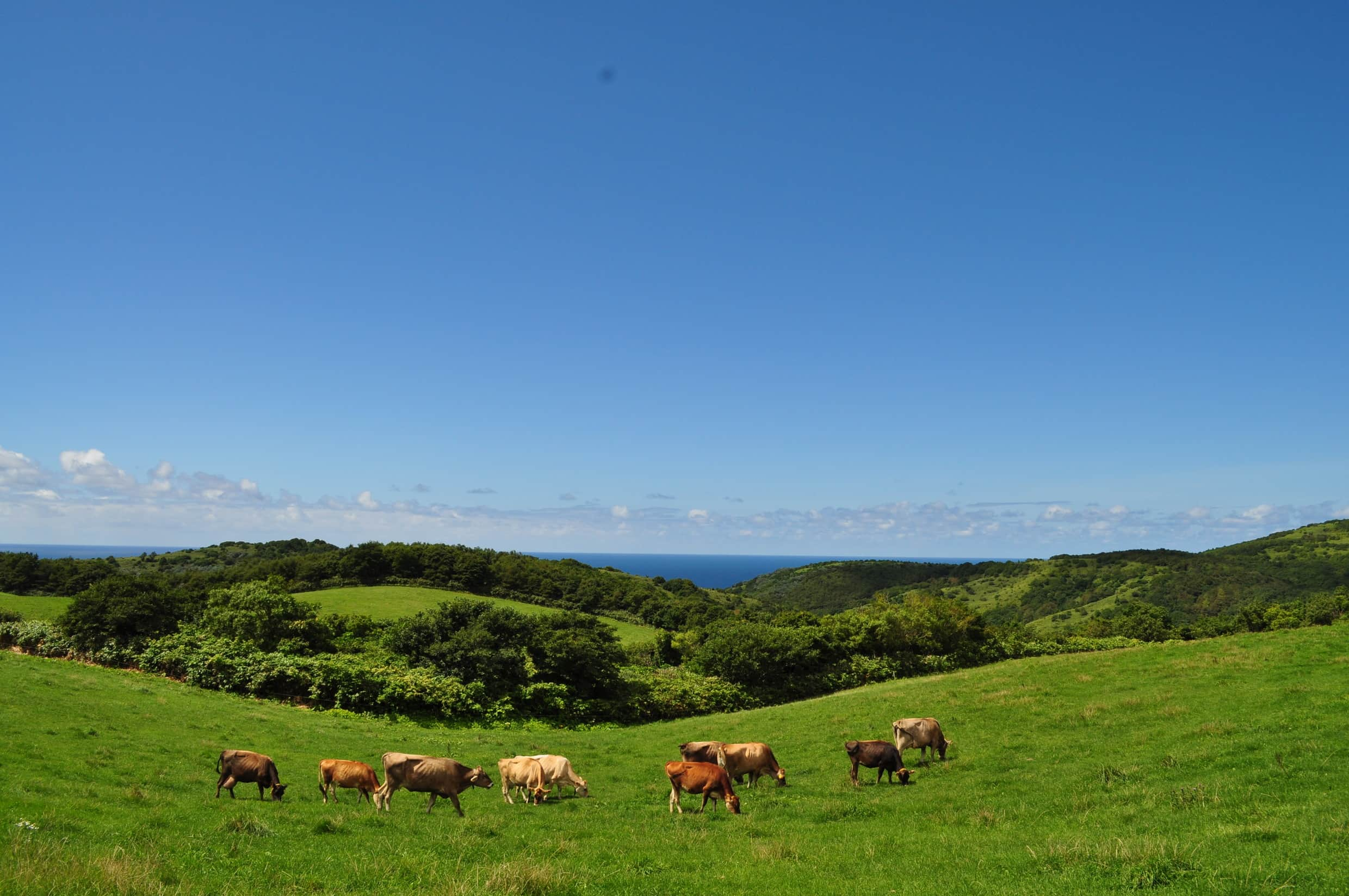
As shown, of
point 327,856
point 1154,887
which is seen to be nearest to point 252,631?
point 327,856

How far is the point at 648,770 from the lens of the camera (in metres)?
24.0

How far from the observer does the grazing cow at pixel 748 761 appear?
2022cm

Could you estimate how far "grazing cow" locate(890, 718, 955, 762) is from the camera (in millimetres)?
21469

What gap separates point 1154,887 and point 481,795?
16.6 metres

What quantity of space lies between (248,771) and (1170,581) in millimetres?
179756

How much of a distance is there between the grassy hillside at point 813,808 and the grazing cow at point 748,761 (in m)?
0.80

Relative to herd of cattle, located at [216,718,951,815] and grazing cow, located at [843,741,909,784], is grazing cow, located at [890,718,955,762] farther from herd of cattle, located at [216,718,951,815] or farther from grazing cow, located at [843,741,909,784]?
grazing cow, located at [843,741,909,784]

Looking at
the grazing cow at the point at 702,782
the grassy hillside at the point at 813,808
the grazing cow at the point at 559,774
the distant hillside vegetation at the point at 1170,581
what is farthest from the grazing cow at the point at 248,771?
the distant hillside vegetation at the point at 1170,581

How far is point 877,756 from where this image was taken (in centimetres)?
1956

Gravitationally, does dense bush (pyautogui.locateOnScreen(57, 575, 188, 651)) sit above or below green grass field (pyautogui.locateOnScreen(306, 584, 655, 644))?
above

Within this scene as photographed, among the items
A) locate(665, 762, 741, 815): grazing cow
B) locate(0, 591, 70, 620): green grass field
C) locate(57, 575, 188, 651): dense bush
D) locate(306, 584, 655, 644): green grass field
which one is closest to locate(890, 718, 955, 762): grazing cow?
locate(665, 762, 741, 815): grazing cow

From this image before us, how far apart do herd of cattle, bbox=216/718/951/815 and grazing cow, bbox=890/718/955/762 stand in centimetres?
77

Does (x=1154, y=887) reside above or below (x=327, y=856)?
above

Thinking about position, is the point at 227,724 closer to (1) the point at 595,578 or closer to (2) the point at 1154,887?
(2) the point at 1154,887
